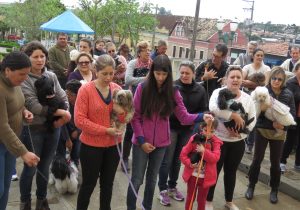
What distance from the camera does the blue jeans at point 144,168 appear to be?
379cm

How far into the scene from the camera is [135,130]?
12.3 feet

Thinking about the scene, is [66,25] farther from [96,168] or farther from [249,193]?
[96,168]

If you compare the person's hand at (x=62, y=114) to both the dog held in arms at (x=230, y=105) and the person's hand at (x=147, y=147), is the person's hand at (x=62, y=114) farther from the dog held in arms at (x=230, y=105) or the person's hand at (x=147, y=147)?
the dog held in arms at (x=230, y=105)

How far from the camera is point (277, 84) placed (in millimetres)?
4723

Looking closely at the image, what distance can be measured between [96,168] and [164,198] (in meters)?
1.46

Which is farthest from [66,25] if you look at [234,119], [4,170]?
[4,170]

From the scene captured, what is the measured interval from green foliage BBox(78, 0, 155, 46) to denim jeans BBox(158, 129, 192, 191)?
114 feet

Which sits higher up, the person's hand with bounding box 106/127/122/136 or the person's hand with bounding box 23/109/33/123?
the person's hand with bounding box 23/109/33/123

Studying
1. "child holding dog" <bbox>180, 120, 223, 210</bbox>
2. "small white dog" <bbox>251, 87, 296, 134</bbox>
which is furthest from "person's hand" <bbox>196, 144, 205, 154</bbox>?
"small white dog" <bbox>251, 87, 296, 134</bbox>

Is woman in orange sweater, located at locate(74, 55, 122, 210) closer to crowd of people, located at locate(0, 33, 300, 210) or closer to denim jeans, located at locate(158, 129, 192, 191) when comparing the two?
crowd of people, located at locate(0, 33, 300, 210)

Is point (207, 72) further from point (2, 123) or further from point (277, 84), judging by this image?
point (2, 123)

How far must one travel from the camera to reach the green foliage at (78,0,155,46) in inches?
1641

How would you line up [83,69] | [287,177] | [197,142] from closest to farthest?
[197,142] < [83,69] < [287,177]

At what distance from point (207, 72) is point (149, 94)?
1.99m
